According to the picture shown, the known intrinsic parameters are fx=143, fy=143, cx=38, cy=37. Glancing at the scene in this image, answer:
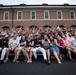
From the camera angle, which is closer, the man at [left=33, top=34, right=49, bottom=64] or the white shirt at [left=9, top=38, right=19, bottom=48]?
the man at [left=33, top=34, right=49, bottom=64]

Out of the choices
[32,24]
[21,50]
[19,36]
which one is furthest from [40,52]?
[32,24]

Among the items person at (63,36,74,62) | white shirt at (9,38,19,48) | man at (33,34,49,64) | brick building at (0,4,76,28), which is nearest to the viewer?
man at (33,34,49,64)

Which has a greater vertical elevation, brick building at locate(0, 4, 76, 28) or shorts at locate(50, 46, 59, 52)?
brick building at locate(0, 4, 76, 28)

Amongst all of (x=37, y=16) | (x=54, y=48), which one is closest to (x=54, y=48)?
(x=54, y=48)

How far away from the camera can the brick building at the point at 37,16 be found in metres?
27.0

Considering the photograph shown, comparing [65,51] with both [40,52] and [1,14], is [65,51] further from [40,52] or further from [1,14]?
[1,14]

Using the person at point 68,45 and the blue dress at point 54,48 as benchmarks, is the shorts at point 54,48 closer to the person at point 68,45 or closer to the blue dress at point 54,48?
the blue dress at point 54,48

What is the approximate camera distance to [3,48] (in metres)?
7.27

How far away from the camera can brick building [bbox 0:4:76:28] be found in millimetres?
27031

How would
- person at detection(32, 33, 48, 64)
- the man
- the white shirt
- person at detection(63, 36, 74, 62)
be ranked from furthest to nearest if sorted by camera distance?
1. the white shirt
2. person at detection(63, 36, 74, 62)
3. the man
4. person at detection(32, 33, 48, 64)

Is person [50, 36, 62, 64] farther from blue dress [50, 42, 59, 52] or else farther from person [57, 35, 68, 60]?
person [57, 35, 68, 60]

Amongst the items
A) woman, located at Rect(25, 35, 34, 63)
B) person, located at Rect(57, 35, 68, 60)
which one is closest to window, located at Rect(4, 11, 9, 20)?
woman, located at Rect(25, 35, 34, 63)

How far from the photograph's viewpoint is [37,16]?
1072 inches

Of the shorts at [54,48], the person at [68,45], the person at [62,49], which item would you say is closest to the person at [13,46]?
the shorts at [54,48]
